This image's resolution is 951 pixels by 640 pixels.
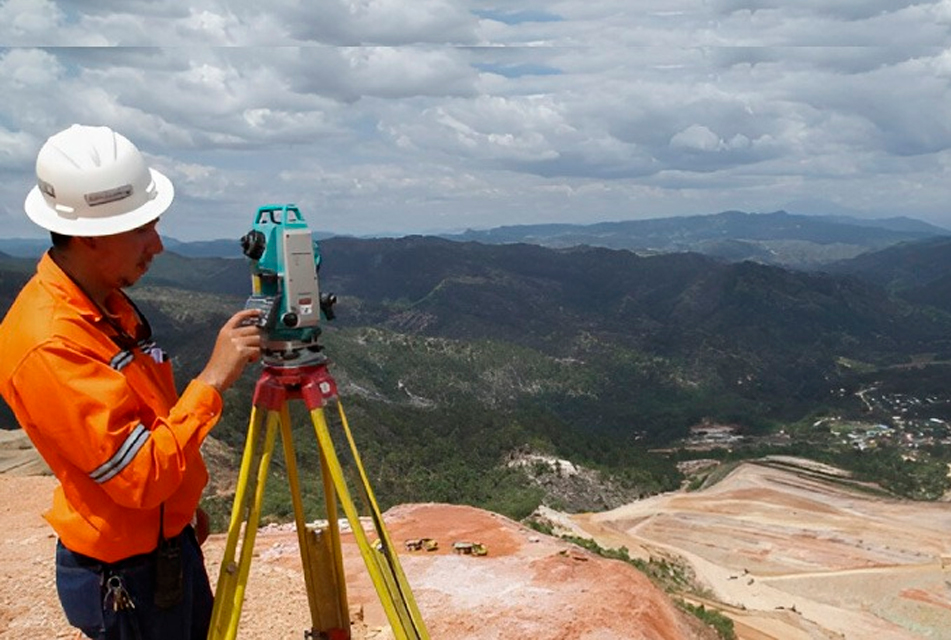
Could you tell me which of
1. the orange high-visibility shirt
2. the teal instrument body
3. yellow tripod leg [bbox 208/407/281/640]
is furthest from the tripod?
the orange high-visibility shirt

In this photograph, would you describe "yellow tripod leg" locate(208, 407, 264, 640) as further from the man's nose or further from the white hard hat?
the white hard hat

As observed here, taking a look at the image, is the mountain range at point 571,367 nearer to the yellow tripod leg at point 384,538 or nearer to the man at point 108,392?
the yellow tripod leg at point 384,538

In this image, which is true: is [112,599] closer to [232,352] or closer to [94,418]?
[94,418]

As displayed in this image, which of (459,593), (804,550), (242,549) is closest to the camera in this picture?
(242,549)

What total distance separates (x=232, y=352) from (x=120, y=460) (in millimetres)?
529

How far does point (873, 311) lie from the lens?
611 feet

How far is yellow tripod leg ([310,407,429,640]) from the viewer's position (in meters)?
2.91

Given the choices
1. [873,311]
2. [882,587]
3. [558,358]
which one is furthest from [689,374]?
[882,587]

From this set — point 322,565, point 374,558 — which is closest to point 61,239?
point 374,558

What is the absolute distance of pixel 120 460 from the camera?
2193 millimetres

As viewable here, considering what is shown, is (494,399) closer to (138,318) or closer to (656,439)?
(656,439)

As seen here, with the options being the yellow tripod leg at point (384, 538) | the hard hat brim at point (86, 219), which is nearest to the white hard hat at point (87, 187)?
the hard hat brim at point (86, 219)

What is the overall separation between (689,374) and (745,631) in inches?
4582

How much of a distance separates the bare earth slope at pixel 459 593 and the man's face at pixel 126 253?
13.3ft
